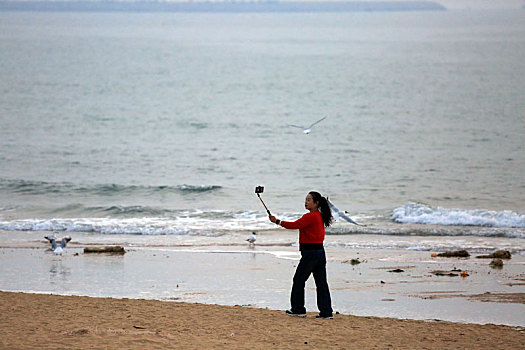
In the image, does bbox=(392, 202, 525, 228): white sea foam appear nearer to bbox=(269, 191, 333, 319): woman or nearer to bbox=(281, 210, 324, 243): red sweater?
bbox=(269, 191, 333, 319): woman

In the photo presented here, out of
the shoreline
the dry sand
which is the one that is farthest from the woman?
the shoreline

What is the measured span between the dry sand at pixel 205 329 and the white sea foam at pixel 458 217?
35.9 feet

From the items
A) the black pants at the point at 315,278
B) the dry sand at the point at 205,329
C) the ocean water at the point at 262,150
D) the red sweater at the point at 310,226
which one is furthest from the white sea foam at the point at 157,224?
the red sweater at the point at 310,226

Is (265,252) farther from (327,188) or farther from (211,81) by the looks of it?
(211,81)

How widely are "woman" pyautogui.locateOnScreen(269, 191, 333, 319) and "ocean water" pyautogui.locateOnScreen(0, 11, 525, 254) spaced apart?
7253 millimetres

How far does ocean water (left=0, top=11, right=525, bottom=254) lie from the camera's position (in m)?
19.8

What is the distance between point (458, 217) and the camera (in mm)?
19891

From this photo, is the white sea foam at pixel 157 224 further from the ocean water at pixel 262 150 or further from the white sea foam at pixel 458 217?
the white sea foam at pixel 458 217

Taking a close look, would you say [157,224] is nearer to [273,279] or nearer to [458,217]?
[458,217]

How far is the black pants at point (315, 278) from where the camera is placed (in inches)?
344

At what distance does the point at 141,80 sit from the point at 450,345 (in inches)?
2498

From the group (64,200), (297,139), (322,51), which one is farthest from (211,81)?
(64,200)

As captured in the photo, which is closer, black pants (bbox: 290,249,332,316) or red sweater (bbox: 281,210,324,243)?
red sweater (bbox: 281,210,324,243)

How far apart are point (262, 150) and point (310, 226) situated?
90.1ft
